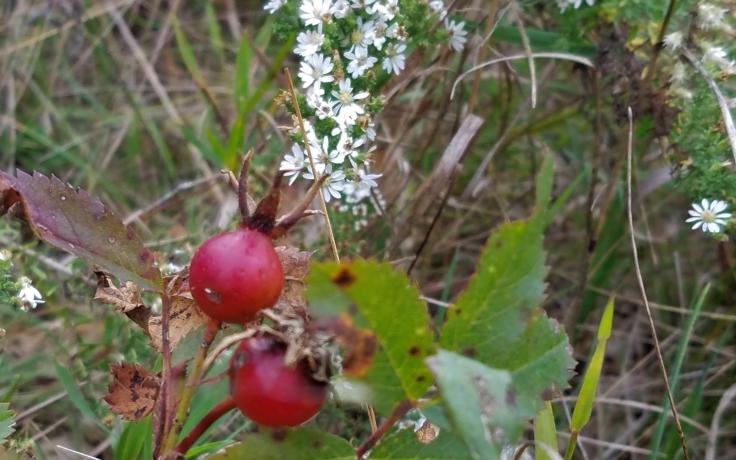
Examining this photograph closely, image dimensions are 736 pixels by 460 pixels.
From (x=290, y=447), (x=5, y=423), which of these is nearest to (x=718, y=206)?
(x=290, y=447)

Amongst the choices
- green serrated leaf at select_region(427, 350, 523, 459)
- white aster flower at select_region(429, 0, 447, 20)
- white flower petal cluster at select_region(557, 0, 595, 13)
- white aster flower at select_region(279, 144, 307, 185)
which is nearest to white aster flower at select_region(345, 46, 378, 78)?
white aster flower at select_region(279, 144, 307, 185)

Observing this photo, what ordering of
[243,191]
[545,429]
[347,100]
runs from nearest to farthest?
[243,191]
[545,429]
[347,100]

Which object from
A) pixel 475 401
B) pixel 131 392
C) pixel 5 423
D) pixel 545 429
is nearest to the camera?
pixel 475 401

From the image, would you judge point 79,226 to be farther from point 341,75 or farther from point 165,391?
point 341,75

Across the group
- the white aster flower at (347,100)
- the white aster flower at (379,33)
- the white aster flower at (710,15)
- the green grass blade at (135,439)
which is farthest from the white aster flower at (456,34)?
the green grass blade at (135,439)

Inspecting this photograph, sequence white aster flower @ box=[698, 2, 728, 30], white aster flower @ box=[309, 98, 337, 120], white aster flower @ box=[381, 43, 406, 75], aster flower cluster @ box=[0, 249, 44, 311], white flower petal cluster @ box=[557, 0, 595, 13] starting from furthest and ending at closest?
1. white flower petal cluster @ box=[557, 0, 595, 13]
2. white aster flower @ box=[698, 2, 728, 30]
3. white aster flower @ box=[381, 43, 406, 75]
4. white aster flower @ box=[309, 98, 337, 120]
5. aster flower cluster @ box=[0, 249, 44, 311]

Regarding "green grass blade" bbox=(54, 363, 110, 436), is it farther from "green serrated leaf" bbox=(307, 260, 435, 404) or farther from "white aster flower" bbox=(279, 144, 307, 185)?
"green serrated leaf" bbox=(307, 260, 435, 404)
